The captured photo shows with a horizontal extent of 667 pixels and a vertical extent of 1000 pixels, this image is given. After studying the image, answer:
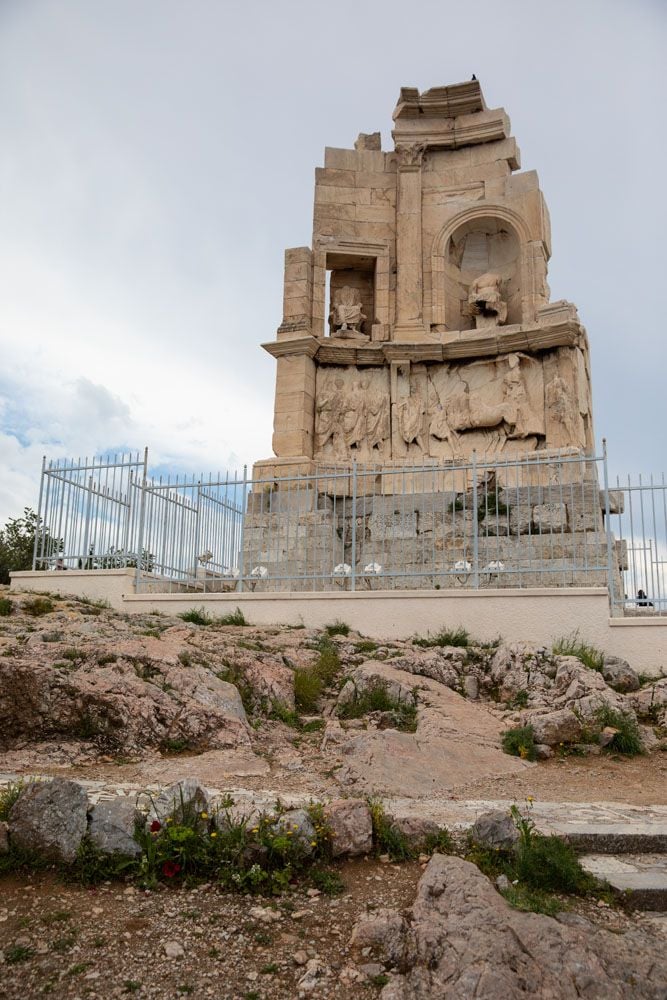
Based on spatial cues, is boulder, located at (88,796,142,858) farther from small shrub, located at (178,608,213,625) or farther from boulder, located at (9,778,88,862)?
small shrub, located at (178,608,213,625)

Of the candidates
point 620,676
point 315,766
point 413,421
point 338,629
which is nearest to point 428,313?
point 413,421

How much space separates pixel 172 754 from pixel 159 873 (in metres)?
2.30

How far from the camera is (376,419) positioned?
15.7m

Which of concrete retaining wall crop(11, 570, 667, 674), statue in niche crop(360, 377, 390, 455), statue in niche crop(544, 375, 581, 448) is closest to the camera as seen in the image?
concrete retaining wall crop(11, 570, 667, 674)

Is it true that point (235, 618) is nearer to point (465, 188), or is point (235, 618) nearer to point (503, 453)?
point (503, 453)

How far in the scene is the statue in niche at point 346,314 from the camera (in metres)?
16.5

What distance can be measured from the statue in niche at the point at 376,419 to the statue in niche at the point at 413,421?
0.30 m

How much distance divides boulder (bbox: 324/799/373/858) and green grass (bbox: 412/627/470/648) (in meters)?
5.25

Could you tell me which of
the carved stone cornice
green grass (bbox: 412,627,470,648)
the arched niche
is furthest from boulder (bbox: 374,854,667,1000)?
the arched niche

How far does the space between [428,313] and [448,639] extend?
8481 mm

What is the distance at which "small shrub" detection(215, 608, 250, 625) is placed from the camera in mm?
10508

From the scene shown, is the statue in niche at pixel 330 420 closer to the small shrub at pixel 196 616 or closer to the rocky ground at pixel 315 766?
the small shrub at pixel 196 616

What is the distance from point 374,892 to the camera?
3.99 meters

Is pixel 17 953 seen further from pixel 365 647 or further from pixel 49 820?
pixel 365 647
